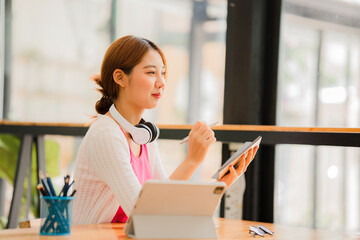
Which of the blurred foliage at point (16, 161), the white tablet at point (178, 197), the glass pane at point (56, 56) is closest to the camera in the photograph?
the white tablet at point (178, 197)

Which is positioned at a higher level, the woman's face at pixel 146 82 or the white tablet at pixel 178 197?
the woman's face at pixel 146 82

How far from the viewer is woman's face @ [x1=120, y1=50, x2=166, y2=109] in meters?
2.08

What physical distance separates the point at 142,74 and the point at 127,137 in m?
0.24

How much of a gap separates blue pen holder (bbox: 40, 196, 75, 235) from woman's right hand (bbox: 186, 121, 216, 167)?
1.56 feet

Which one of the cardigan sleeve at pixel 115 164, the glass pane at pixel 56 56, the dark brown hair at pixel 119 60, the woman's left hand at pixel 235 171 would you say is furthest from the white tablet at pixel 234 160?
the glass pane at pixel 56 56

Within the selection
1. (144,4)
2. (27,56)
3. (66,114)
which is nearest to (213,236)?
(144,4)

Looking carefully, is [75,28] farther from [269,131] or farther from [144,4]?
[269,131]

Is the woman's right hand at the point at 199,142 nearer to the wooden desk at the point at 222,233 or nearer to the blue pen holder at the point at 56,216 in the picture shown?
the wooden desk at the point at 222,233

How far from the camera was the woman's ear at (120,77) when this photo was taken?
2100 millimetres

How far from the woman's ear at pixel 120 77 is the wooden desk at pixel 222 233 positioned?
0.52 m

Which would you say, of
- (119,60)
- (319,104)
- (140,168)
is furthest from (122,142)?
(319,104)

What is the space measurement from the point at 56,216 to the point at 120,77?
25.7 inches

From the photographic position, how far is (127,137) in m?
2.09

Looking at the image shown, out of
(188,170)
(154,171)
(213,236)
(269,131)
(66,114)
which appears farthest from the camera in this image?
(66,114)
